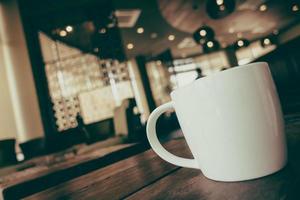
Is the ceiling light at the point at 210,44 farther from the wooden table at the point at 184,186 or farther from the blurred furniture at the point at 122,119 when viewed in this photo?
the wooden table at the point at 184,186

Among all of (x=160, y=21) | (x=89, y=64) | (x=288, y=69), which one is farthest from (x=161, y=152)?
(x=160, y=21)

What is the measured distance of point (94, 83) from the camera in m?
8.88

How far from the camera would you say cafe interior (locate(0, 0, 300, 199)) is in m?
1.16

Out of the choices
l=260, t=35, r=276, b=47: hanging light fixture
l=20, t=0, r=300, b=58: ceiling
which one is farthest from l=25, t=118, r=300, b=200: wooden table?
l=260, t=35, r=276, b=47: hanging light fixture

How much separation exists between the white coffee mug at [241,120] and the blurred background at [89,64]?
53.8 inches

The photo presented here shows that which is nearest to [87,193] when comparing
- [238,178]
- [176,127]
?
[238,178]

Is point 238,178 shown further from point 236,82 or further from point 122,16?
point 122,16

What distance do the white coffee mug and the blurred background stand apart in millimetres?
1366

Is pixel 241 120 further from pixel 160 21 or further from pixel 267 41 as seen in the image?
pixel 267 41

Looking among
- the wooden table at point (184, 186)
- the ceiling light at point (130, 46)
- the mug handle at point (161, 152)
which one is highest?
the ceiling light at point (130, 46)

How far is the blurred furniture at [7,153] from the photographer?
13.5 ft

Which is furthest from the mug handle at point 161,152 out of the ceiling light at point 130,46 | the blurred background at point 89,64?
the ceiling light at point 130,46

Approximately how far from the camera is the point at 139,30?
942cm

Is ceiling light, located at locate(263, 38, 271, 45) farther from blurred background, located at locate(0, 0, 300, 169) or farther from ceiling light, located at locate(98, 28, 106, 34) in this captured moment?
ceiling light, located at locate(98, 28, 106, 34)
